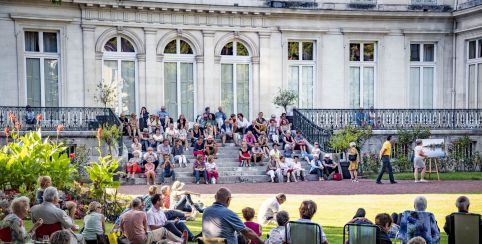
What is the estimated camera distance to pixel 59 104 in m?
28.2

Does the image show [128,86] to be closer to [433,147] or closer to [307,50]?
[307,50]

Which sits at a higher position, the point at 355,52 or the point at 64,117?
the point at 355,52

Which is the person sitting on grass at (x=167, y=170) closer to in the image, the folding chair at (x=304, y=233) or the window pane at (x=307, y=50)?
the window pane at (x=307, y=50)

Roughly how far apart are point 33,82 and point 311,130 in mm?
10539

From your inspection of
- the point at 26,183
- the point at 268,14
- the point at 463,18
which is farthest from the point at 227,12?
the point at 26,183

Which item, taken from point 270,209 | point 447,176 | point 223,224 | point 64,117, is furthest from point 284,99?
point 223,224

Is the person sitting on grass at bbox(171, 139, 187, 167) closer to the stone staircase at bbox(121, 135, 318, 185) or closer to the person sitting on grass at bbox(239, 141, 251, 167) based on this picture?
the stone staircase at bbox(121, 135, 318, 185)

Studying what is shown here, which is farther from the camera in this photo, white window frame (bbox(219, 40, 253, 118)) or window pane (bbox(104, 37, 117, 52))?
white window frame (bbox(219, 40, 253, 118))

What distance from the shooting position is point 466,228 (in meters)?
10.0

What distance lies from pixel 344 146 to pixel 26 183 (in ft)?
43.7

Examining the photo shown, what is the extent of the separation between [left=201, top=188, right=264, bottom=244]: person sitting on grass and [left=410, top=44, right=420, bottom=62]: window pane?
24.5 m

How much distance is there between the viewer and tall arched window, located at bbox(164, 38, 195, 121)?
98.1 ft

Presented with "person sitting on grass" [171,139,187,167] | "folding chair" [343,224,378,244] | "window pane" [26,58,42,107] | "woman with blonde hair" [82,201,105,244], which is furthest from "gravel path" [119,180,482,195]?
"folding chair" [343,224,378,244]

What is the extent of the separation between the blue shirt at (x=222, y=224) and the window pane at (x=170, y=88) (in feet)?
67.9
